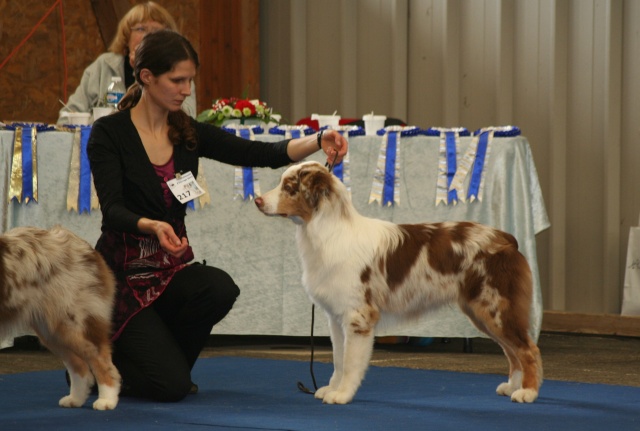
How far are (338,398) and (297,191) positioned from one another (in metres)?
0.78

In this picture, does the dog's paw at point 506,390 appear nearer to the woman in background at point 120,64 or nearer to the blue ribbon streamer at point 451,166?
the blue ribbon streamer at point 451,166

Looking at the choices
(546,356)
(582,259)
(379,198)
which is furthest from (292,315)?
(582,259)

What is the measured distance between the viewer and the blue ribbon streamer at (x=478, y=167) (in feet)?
17.1

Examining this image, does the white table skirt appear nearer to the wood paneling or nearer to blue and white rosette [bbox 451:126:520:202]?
blue and white rosette [bbox 451:126:520:202]

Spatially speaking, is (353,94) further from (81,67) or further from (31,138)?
(31,138)

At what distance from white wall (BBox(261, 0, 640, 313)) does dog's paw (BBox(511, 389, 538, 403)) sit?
136 inches

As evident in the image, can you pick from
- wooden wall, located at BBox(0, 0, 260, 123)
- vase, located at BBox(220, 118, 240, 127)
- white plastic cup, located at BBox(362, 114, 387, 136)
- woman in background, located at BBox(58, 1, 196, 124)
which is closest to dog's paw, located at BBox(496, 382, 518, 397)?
white plastic cup, located at BBox(362, 114, 387, 136)

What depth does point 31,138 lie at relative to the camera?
534 cm

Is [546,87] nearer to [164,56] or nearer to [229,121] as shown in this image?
[229,121]

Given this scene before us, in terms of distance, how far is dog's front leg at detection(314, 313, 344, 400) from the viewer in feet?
12.4

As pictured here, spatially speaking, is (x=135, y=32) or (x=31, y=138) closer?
(x=31, y=138)

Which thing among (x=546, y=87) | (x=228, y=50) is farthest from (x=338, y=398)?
(x=228, y=50)

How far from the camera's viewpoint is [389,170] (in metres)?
5.30

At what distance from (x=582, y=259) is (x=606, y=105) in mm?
1111
